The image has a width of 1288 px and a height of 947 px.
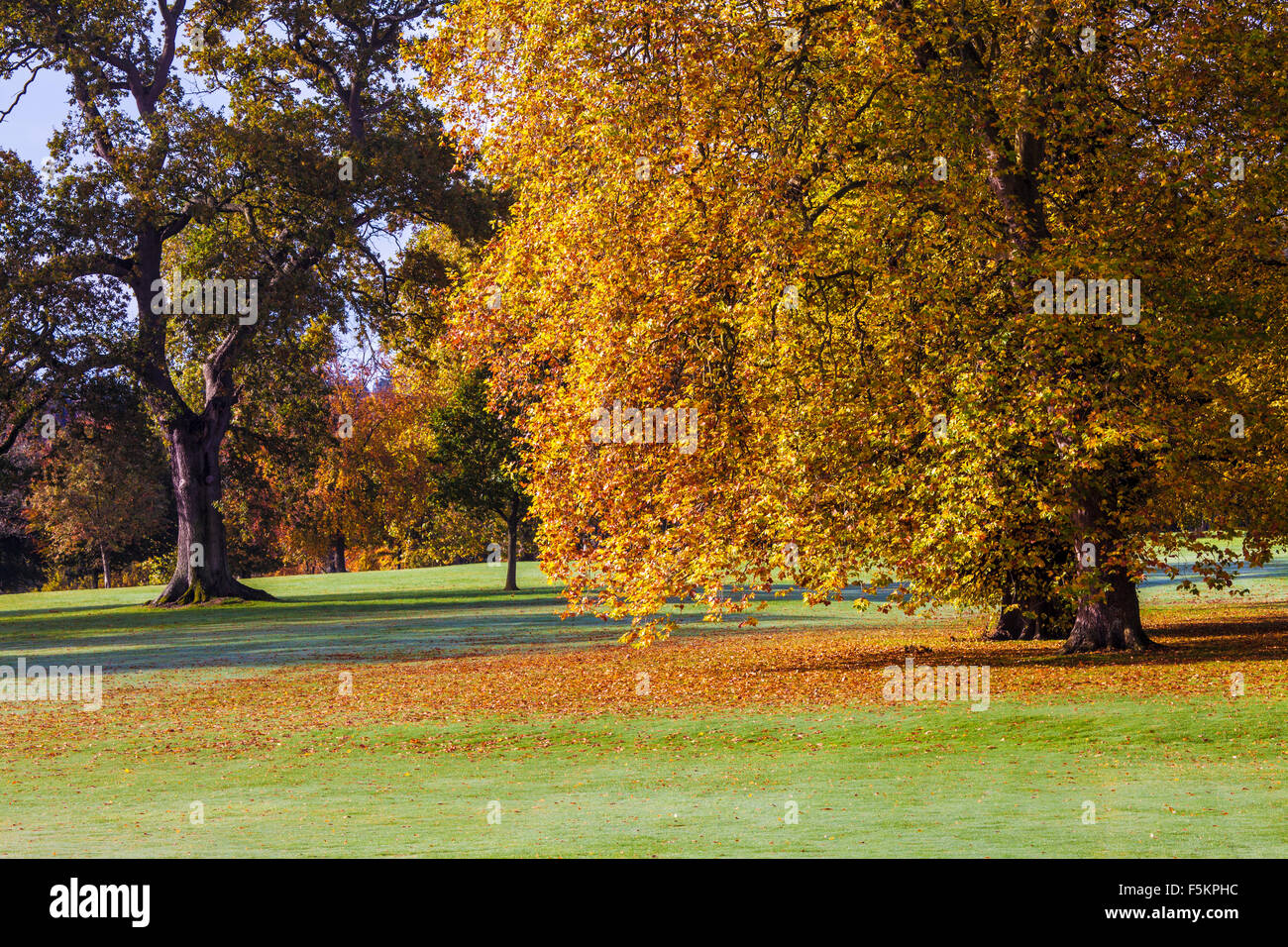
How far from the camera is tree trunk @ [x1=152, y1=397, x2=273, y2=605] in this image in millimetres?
49406

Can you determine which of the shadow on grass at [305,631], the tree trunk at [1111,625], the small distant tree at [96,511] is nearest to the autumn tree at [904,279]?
the tree trunk at [1111,625]

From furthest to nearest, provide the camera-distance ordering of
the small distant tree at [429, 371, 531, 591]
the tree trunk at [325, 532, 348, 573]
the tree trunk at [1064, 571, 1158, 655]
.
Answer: the tree trunk at [325, 532, 348, 573] < the small distant tree at [429, 371, 531, 591] < the tree trunk at [1064, 571, 1158, 655]

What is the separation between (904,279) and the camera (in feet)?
68.9

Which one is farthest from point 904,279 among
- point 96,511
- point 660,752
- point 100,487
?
point 96,511

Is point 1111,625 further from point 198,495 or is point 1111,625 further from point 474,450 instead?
point 198,495

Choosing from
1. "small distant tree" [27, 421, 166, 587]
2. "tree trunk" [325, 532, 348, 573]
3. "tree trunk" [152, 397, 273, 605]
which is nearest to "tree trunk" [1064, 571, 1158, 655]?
"tree trunk" [152, 397, 273, 605]

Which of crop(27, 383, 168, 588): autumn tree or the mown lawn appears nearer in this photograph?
the mown lawn

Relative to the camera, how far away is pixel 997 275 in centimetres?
2161

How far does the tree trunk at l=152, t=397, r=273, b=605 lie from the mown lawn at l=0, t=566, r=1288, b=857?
56.2ft

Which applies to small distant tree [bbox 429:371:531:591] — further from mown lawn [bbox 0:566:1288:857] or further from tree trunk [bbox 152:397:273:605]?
mown lawn [bbox 0:566:1288:857]

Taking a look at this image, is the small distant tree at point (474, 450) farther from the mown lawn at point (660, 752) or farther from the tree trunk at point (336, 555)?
the tree trunk at point (336, 555)

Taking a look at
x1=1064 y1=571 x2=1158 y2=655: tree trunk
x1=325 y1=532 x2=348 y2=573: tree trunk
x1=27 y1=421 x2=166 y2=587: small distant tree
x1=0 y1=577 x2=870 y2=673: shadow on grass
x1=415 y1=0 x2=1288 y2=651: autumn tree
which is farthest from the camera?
x1=325 y1=532 x2=348 y2=573: tree trunk
